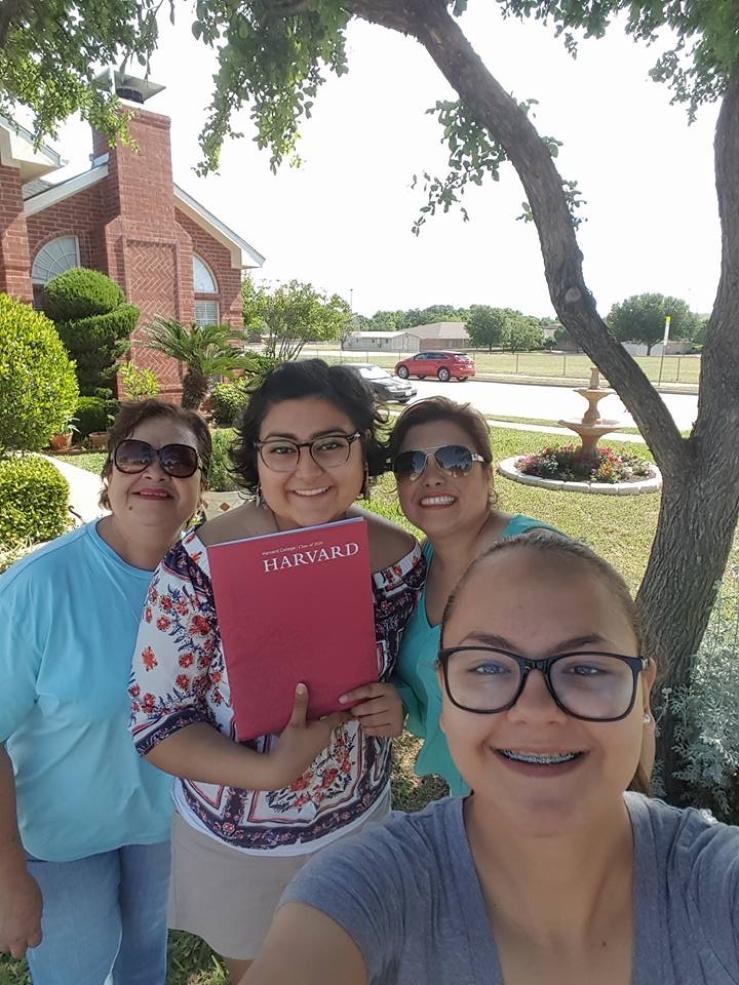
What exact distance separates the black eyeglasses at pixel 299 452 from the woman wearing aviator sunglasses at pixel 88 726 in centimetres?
44

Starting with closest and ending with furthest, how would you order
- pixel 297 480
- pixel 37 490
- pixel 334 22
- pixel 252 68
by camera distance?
pixel 297 480, pixel 334 22, pixel 252 68, pixel 37 490

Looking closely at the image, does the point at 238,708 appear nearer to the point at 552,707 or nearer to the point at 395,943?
the point at 395,943

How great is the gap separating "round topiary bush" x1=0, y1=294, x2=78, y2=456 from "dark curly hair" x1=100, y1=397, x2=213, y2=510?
629 cm

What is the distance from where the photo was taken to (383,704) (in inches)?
58.6

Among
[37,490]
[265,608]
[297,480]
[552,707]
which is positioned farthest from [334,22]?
[37,490]

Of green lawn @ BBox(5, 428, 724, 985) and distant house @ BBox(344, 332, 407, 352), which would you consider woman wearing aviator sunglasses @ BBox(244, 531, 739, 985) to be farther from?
distant house @ BBox(344, 332, 407, 352)

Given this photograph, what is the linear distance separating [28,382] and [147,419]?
6563 millimetres

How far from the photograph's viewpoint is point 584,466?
36.5 ft

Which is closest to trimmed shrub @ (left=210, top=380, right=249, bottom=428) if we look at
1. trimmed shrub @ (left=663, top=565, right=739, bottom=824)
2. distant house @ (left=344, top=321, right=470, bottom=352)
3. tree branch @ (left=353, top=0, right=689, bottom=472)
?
tree branch @ (left=353, top=0, right=689, bottom=472)

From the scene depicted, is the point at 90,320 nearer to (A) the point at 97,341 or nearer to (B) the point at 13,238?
(A) the point at 97,341

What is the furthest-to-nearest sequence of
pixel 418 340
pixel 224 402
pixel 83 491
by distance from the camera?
1. pixel 418 340
2. pixel 224 402
3. pixel 83 491

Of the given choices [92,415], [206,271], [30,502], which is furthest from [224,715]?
[206,271]

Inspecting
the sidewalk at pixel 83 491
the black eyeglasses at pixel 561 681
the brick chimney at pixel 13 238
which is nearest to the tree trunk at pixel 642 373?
the black eyeglasses at pixel 561 681

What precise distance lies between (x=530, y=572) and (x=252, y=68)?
127 inches
